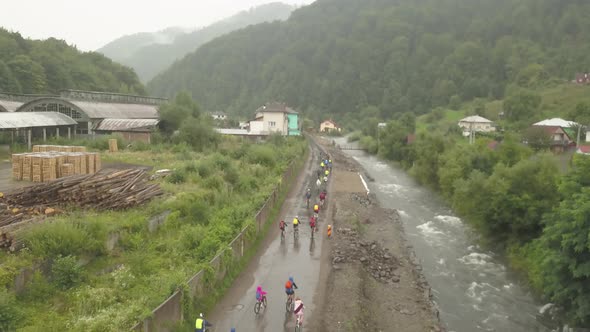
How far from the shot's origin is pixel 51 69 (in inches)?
3182

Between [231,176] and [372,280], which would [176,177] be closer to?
[231,176]

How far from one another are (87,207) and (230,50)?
185 meters

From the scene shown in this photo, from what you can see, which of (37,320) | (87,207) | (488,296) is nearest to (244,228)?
(87,207)

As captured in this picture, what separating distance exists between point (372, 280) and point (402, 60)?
157 m

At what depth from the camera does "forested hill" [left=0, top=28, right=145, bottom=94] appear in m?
72.1

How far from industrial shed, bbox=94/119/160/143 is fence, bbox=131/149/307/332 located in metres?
29.0

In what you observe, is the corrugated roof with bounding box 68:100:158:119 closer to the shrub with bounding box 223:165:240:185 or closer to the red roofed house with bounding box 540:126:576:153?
the shrub with bounding box 223:165:240:185

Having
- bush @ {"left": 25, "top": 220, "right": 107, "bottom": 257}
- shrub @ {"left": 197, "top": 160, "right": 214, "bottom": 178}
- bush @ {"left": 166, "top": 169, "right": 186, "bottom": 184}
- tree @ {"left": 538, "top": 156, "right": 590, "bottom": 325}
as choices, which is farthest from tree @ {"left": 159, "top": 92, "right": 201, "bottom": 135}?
tree @ {"left": 538, "top": 156, "right": 590, "bottom": 325}

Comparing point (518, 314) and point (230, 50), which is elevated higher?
point (230, 50)

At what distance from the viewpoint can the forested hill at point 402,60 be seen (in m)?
140

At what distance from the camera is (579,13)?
149 meters

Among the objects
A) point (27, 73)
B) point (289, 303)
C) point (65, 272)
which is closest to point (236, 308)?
point (289, 303)

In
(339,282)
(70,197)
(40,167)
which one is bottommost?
(339,282)

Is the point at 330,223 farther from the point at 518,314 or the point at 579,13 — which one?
the point at 579,13
